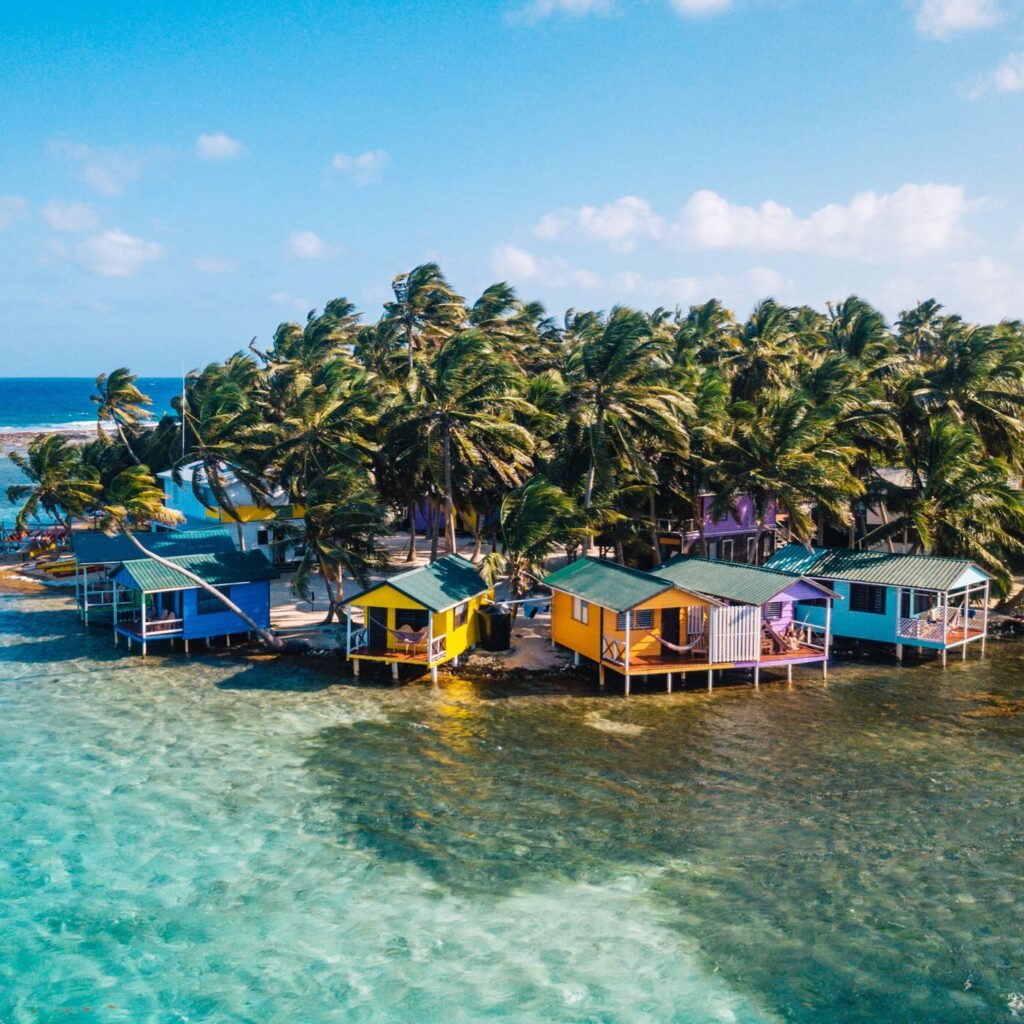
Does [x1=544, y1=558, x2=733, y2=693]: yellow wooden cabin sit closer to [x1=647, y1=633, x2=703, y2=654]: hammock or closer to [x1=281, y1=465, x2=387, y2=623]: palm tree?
[x1=647, y1=633, x2=703, y2=654]: hammock

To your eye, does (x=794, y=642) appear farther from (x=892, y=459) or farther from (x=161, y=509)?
(x=161, y=509)

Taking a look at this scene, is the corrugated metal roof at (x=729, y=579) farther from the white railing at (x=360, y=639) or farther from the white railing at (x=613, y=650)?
the white railing at (x=360, y=639)

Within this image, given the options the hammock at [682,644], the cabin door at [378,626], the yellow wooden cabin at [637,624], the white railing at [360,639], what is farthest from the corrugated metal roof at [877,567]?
the white railing at [360,639]

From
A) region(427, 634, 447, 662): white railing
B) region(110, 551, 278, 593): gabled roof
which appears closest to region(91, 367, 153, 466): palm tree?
region(110, 551, 278, 593): gabled roof

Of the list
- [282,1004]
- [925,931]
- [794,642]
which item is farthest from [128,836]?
[794,642]

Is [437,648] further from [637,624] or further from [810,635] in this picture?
[810,635]

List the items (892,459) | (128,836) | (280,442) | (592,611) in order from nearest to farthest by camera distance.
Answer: (128,836), (592,611), (280,442), (892,459)

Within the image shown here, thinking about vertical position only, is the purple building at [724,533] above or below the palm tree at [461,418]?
below
